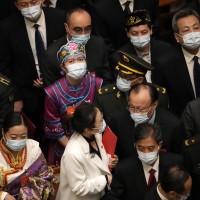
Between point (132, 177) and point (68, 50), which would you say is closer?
point (132, 177)

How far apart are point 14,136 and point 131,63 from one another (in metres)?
1.19

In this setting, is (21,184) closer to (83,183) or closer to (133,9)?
(83,183)

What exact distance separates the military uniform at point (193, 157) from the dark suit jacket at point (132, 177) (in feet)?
0.77

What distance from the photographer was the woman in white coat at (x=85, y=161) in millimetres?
5676

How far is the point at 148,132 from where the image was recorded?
18.4 ft

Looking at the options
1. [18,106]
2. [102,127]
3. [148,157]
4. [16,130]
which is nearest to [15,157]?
[16,130]

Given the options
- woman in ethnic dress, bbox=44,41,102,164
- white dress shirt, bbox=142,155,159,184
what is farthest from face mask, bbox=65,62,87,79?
white dress shirt, bbox=142,155,159,184

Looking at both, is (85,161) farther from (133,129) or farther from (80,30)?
(80,30)

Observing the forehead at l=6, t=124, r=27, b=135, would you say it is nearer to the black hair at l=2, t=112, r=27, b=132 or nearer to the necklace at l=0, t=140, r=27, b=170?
the black hair at l=2, t=112, r=27, b=132

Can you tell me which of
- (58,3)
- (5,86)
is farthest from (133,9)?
(5,86)

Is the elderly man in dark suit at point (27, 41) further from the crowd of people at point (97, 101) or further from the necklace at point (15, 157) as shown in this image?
the necklace at point (15, 157)

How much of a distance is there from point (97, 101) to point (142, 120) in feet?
1.88

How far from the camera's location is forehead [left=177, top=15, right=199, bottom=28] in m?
6.74

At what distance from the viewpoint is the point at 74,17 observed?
6672 mm
